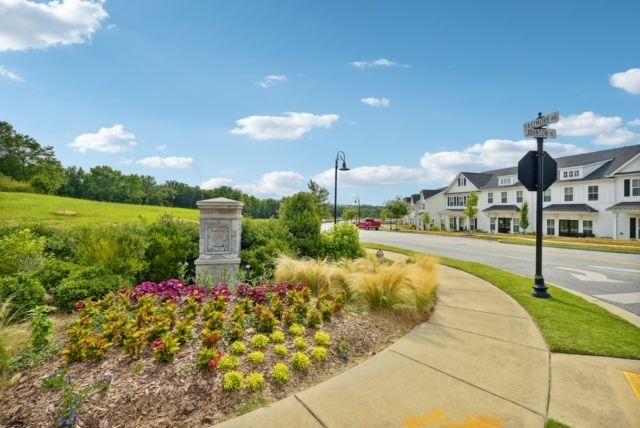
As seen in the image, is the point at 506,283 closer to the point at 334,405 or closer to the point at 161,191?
the point at 334,405

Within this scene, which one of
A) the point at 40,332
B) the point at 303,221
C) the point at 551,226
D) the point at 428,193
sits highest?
the point at 428,193

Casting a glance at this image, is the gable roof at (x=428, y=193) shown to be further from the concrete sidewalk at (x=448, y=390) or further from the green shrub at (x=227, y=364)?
the green shrub at (x=227, y=364)

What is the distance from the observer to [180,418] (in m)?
2.67

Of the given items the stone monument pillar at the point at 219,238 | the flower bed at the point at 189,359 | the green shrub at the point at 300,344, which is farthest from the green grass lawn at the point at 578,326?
the stone monument pillar at the point at 219,238

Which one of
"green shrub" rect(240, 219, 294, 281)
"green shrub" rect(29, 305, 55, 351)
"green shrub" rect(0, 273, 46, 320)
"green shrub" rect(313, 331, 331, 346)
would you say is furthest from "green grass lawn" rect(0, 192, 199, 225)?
"green shrub" rect(313, 331, 331, 346)

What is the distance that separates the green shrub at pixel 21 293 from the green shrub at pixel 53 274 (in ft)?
2.10

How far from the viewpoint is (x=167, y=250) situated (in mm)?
7211

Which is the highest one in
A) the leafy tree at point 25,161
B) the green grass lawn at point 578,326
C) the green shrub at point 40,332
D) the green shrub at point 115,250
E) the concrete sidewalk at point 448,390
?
the leafy tree at point 25,161

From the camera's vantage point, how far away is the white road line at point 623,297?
23.0 feet

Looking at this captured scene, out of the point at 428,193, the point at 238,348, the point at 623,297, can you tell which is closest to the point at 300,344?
the point at 238,348

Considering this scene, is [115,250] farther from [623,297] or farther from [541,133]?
[623,297]

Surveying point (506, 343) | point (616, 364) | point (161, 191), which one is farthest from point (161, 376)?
point (161, 191)

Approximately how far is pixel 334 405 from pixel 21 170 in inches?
2815

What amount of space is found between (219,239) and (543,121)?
316 inches
